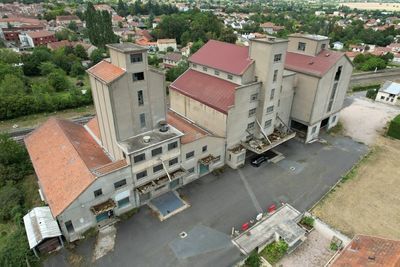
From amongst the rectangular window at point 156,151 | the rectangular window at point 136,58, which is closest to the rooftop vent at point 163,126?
the rectangular window at point 156,151

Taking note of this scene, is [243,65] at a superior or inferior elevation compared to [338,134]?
superior

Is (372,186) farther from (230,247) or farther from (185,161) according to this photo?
(185,161)

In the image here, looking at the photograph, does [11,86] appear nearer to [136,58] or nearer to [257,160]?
[136,58]

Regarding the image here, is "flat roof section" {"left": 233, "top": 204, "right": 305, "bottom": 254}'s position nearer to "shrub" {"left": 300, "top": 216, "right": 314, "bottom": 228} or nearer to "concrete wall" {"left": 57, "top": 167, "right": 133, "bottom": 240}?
"shrub" {"left": 300, "top": 216, "right": 314, "bottom": 228}

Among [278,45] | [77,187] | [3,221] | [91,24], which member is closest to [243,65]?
[278,45]

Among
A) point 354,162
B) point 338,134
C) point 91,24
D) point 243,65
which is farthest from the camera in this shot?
point 91,24

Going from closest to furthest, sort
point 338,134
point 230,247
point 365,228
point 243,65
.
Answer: point 230,247
point 365,228
point 243,65
point 338,134

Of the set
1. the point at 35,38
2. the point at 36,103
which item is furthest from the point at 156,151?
the point at 35,38

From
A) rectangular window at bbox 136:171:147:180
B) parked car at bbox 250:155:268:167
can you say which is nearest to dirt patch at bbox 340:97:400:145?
parked car at bbox 250:155:268:167

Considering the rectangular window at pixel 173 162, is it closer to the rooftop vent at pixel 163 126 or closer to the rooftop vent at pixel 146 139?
the rooftop vent at pixel 163 126

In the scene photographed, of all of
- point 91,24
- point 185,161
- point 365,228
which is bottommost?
point 365,228
